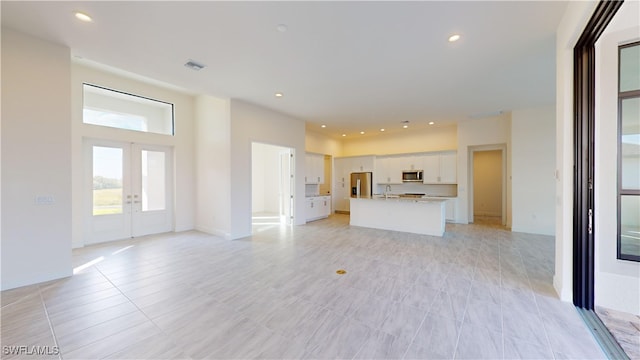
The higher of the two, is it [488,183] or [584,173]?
[584,173]

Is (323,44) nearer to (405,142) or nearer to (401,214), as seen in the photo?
(401,214)

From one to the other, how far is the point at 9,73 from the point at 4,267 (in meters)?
2.39

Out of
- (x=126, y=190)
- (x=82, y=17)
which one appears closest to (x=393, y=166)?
(x=126, y=190)

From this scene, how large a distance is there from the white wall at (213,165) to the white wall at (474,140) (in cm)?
683

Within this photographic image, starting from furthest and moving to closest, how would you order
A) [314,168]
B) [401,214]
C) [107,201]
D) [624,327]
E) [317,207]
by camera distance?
[314,168], [317,207], [401,214], [107,201], [624,327]

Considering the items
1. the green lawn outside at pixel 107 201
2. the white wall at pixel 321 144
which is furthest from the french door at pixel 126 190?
the white wall at pixel 321 144

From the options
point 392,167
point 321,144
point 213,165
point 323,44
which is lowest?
point 213,165

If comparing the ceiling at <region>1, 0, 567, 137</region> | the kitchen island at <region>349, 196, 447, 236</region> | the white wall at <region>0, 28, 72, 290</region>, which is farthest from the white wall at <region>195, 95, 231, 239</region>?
the kitchen island at <region>349, 196, 447, 236</region>

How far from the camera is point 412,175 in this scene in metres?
8.49

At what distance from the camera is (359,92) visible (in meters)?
4.97

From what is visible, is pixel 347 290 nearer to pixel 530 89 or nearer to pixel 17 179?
pixel 17 179

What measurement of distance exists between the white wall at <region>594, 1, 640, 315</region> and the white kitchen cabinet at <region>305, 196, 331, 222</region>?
6.30 metres

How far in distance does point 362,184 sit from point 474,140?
4024mm

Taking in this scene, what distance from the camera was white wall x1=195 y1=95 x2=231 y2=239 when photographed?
5543 mm
